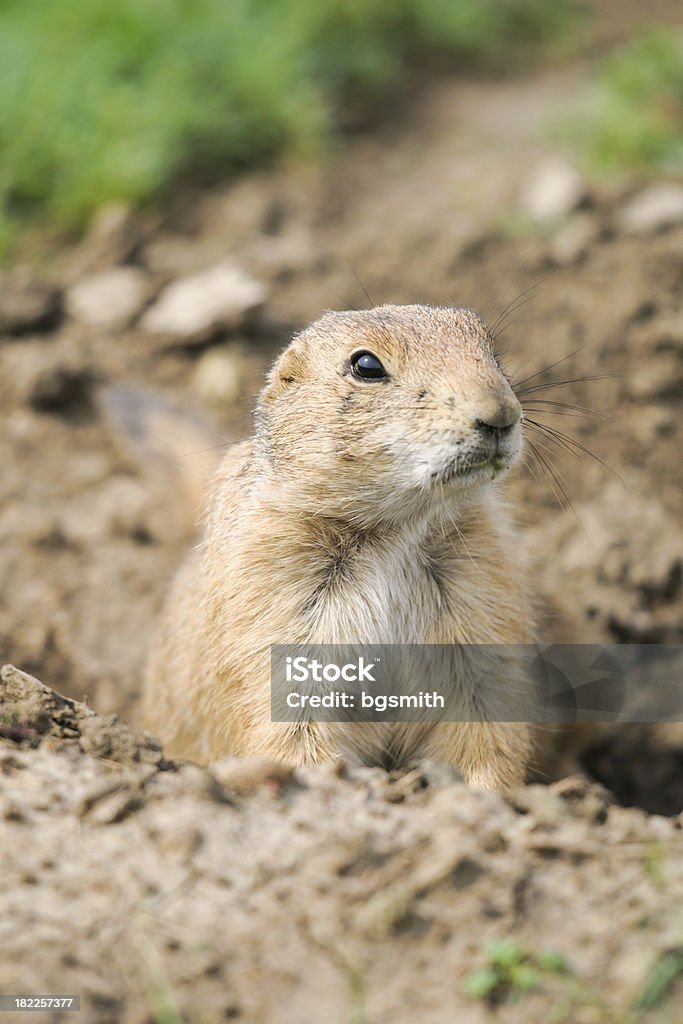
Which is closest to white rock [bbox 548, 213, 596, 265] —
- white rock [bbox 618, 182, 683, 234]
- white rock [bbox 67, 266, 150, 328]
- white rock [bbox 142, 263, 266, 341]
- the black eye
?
white rock [bbox 618, 182, 683, 234]

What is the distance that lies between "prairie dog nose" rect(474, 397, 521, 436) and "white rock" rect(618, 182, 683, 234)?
14.2ft

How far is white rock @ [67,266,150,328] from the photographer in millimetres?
7332

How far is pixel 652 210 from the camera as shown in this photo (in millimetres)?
7727

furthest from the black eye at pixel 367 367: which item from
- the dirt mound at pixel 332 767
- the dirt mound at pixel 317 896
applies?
the dirt mound at pixel 317 896

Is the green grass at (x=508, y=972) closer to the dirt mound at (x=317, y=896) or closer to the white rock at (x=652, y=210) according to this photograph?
the dirt mound at (x=317, y=896)

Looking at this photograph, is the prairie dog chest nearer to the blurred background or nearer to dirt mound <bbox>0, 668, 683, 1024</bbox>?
dirt mound <bbox>0, 668, 683, 1024</bbox>

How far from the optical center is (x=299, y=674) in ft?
14.0

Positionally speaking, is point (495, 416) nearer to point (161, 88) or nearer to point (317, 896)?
point (317, 896)

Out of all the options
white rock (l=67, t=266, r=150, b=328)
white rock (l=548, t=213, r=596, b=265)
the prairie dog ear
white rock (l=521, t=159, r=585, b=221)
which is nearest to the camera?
the prairie dog ear

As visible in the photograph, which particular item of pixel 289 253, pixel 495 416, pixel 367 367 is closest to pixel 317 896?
pixel 495 416

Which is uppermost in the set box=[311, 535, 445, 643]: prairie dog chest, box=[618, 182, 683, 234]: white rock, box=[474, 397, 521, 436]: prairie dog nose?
box=[618, 182, 683, 234]: white rock

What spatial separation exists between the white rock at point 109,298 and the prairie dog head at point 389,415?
302 centimetres

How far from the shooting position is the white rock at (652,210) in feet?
25.0

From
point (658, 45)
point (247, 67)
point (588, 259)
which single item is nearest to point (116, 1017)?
point (588, 259)
